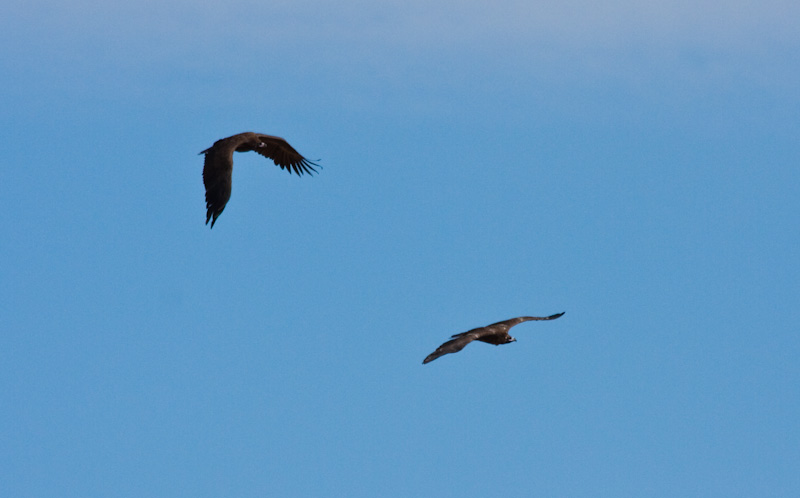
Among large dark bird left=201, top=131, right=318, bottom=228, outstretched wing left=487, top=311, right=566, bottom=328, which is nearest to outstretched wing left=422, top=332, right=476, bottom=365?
outstretched wing left=487, top=311, right=566, bottom=328

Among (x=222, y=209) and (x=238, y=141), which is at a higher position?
(x=238, y=141)

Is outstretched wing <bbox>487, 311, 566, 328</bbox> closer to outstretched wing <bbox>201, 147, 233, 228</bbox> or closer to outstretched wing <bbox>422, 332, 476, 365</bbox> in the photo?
outstretched wing <bbox>422, 332, 476, 365</bbox>

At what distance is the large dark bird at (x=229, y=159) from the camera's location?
27.1 m

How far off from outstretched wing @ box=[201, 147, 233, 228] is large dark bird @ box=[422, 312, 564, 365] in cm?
603

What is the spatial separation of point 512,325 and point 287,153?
27.8 ft

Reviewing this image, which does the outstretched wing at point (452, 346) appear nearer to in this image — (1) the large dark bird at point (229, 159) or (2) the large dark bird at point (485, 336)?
(2) the large dark bird at point (485, 336)

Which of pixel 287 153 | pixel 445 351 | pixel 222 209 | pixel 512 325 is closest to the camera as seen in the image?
pixel 445 351

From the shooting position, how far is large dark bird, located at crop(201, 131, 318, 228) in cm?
2708

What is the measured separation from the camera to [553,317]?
2944cm

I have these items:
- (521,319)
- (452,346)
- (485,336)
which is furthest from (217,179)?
(521,319)

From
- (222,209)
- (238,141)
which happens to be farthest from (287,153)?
(222,209)

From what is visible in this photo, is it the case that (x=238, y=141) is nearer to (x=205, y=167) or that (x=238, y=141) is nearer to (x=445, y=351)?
(x=205, y=167)

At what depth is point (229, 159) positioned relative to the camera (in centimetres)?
2798

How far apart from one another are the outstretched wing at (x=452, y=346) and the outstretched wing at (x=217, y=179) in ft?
19.5
